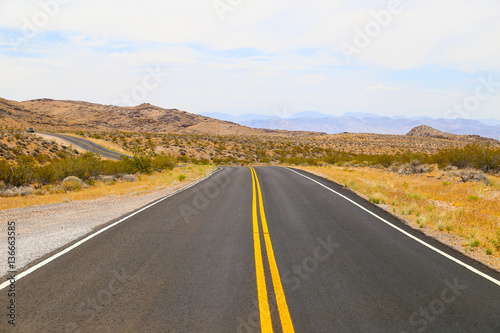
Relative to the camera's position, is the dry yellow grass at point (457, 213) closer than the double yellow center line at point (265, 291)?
No

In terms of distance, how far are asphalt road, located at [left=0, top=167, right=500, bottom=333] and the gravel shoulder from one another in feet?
2.33

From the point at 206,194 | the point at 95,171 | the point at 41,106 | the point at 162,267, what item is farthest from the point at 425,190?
the point at 41,106

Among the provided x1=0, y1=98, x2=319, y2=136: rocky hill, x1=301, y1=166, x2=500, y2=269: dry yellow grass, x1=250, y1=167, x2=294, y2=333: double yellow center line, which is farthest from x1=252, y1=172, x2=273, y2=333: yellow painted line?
x1=0, y1=98, x2=319, y2=136: rocky hill

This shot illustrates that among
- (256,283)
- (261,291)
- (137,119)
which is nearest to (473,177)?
(256,283)

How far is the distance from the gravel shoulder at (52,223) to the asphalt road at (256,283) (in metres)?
0.71

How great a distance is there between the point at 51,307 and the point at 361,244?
19.7 ft

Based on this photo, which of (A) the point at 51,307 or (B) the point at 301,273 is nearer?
(A) the point at 51,307

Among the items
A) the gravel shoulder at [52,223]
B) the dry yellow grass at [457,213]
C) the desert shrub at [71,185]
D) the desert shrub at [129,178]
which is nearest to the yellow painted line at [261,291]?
the gravel shoulder at [52,223]

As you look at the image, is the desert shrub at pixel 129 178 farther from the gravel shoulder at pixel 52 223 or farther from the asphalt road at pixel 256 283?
the asphalt road at pixel 256 283

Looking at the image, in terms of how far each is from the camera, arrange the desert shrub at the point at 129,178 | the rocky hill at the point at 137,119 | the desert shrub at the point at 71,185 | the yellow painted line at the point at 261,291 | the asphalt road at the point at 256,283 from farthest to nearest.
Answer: the rocky hill at the point at 137,119
the desert shrub at the point at 129,178
the desert shrub at the point at 71,185
the asphalt road at the point at 256,283
the yellow painted line at the point at 261,291

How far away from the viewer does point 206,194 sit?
14.0 metres

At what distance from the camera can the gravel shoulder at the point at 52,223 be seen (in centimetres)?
623

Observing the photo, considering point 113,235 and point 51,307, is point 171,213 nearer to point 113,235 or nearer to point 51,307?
point 113,235

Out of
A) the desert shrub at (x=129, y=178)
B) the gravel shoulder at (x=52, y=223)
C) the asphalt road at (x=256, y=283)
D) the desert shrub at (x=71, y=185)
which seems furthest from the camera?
the desert shrub at (x=129, y=178)
